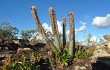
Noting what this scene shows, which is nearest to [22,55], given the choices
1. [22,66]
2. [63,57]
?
[22,66]

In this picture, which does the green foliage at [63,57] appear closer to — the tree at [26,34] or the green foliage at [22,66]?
the green foliage at [22,66]

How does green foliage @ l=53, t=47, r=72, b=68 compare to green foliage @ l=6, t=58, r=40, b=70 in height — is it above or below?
above

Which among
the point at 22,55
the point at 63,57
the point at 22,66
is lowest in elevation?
the point at 22,66

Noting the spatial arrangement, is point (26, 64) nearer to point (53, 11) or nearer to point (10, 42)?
point (53, 11)

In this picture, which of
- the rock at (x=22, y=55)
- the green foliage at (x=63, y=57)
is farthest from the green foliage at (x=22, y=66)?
the green foliage at (x=63, y=57)

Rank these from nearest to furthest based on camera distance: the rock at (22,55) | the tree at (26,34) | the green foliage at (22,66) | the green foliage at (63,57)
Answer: the green foliage at (22,66) → the green foliage at (63,57) → the rock at (22,55) → the tree at (26,34)

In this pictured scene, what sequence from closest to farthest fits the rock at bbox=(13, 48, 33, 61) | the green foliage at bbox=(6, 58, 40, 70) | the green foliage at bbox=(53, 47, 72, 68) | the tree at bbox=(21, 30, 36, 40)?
the green foliage at bbox=(6, 58, 40, 70) → the green foliage at bbox=(53, 47, 72, 68) → the rock at bbox=(13, 48, 33, 61) → the tree at bbox=(21, 30, 36, 40)

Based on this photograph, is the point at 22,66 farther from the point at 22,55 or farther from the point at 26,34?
the point at 26,34

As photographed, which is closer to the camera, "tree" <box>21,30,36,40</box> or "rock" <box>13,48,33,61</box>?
"rock" <box>13,48,33,61</box>

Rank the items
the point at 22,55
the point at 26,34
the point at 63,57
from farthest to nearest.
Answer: the point at 26,34 < the point at 22,55 < the point at 63,57

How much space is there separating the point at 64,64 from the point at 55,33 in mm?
2966

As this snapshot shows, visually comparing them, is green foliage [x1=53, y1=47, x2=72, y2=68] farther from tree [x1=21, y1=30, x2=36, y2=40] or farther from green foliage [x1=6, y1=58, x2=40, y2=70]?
tree [x1=21, y1=30, x2=36, y2=40]

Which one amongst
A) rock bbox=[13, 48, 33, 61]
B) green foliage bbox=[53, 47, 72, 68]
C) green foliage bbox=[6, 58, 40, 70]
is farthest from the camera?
rock bbox=[13, 48, 33, 61]

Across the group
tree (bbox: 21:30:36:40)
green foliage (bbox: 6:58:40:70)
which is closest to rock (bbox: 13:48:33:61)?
green foliage (bbox: 6:58:40:70)
